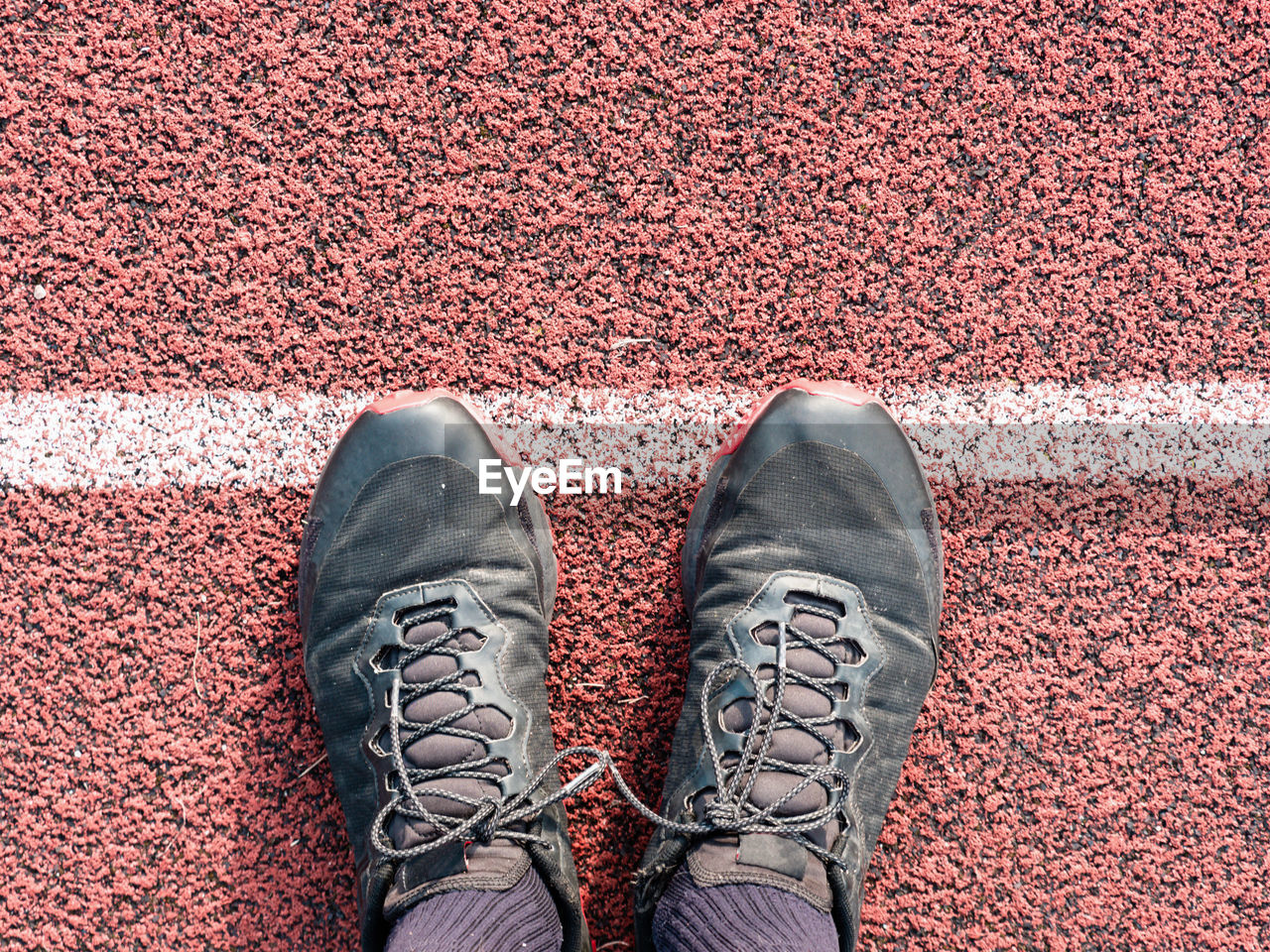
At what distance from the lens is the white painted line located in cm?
140

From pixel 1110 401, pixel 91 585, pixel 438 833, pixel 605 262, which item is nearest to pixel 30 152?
pixel 91 585

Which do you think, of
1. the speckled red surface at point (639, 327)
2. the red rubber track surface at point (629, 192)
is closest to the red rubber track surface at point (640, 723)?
the speckled red surface at point (639, 327)

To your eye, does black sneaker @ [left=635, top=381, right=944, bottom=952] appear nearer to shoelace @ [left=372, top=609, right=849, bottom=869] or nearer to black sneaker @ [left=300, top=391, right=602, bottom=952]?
shoelace @ [left=372, top=609, right=849, bottom=869]

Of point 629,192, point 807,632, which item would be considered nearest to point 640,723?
point 807,632

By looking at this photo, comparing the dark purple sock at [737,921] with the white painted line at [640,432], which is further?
the white painted line at [640,432]

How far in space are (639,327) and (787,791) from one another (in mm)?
830

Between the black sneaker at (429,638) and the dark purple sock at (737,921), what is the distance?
16cm

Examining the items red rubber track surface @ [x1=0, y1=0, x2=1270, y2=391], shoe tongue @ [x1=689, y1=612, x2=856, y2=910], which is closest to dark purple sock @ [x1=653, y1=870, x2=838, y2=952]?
shoe tongue @ [x1=689, y1=612, x2=856, y2=910]

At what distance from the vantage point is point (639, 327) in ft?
4.72

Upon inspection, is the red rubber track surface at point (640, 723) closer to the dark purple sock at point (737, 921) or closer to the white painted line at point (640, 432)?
the white painted line at point (640, 432)

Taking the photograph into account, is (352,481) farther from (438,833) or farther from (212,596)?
(438,833)

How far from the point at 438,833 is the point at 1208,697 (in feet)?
4.49

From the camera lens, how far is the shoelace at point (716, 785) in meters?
1.27

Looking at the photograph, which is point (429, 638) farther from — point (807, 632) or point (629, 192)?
point (629, 192)
